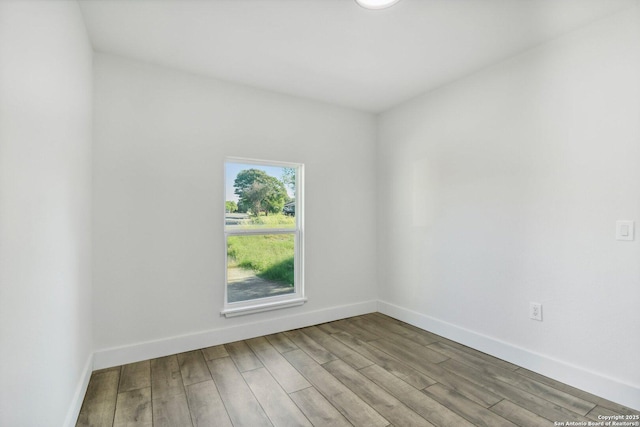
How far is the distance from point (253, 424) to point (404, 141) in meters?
3.10

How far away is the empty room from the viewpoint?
1.64 meters

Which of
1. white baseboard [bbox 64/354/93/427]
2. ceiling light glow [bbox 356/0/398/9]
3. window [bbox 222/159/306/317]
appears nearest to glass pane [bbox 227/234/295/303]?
window [bbox 222/159/306/317]

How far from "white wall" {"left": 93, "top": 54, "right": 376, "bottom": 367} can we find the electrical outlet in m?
1.97

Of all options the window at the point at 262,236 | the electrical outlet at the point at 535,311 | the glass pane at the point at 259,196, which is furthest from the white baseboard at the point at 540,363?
the glass pane at the point at 259,196

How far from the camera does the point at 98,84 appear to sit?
250 cm

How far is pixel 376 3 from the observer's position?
192cm

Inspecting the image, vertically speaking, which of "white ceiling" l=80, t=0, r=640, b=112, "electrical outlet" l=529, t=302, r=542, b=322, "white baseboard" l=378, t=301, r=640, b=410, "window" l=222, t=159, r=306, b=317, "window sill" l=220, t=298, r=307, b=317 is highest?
"white ceiling" l=80, t=0, r=640, b=112

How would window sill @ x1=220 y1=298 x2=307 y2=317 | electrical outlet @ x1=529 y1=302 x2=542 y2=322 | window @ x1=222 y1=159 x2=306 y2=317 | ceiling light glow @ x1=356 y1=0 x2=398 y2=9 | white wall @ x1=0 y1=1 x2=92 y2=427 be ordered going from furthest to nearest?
window @ x1=222 y1=159 x2=306 y2=317 → window sill @ x1=220 y1=298 x2=307 y2=317 → electrical outlet @ x1=529 y1=302 x2=542 y2=322 → ceiling light glow @ x1=356 y1=0 x2=398 y2=9 → white wall @ x1=0 y1=1 x2=92 y2=427

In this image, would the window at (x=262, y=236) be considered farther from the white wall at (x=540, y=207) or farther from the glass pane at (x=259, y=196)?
the white wall at (x=540, y=207)

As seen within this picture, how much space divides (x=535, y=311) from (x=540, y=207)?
821 mm

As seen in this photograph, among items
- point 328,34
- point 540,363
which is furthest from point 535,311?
point 328,34

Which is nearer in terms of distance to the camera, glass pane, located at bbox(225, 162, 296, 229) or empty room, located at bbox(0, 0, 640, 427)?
empty room, located at bbox(0, 0, 640, 427)

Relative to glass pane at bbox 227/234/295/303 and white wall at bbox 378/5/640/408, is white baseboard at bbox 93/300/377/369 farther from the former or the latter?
white wall at bbox 378/5/640/408

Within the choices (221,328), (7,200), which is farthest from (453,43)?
(221,328)
